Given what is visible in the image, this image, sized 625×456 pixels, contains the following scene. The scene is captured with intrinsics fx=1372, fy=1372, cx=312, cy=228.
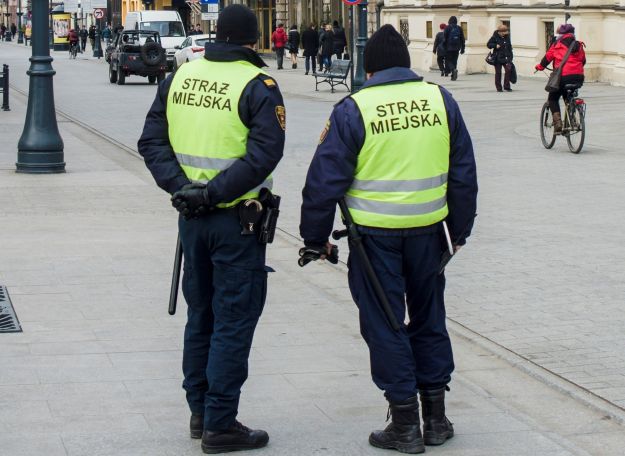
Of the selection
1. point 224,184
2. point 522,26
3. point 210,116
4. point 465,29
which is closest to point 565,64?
point 210,116

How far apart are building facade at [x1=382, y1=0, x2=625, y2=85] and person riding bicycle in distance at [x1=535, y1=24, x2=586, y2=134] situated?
44.3ft

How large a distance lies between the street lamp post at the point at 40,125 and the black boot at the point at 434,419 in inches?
396

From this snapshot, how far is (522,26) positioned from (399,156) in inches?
1222

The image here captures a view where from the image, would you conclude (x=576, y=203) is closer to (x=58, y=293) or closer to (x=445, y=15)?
(x=58, y=293)

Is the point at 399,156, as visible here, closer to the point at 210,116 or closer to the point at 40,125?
→ the point at 210,116

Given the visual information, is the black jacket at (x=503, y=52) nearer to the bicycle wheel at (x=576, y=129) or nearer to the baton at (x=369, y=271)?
the bicycle wheel at (x=576, y=129)

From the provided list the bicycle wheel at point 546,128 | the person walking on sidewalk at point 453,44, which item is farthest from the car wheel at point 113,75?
the bicycle wheel at point 546,128

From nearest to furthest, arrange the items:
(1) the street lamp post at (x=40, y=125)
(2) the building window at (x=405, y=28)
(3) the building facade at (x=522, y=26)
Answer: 1. (1) the street lamp post at (x=40, y=125)
2. (3) the building facade at (x=522, y=26)
3. (2) the building window at (x=405, y=28)

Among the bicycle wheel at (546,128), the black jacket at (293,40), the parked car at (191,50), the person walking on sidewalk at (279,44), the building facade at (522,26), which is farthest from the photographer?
the black jacket at (293,40)

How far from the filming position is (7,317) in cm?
771

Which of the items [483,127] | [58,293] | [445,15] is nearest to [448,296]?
[58,293]

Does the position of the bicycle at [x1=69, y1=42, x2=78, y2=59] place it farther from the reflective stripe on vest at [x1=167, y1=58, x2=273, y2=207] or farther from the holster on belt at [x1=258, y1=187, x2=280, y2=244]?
the holster on belt at [x1=258, y1=187, x2=280, y2=244]

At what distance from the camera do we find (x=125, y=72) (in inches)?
1441

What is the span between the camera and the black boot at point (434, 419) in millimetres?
5410
